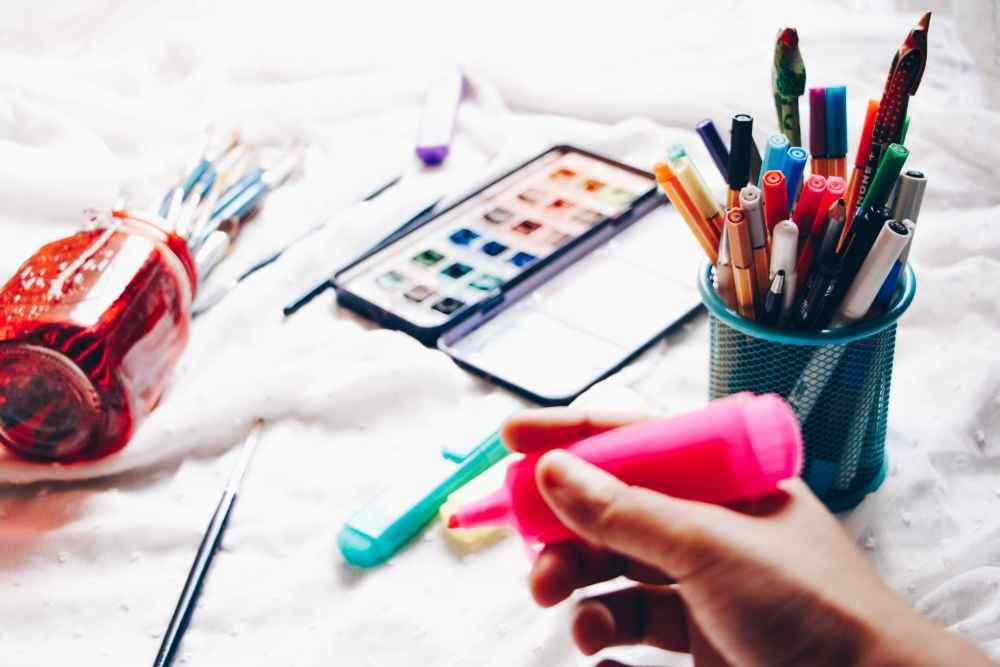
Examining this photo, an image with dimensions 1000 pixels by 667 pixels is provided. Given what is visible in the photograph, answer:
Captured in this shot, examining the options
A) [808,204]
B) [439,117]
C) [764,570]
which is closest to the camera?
[764,570]

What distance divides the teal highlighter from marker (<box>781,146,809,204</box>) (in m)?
0.17

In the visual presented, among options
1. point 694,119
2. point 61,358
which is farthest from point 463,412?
point 694,119

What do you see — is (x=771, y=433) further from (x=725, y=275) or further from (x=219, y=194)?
(x=219, y=194)

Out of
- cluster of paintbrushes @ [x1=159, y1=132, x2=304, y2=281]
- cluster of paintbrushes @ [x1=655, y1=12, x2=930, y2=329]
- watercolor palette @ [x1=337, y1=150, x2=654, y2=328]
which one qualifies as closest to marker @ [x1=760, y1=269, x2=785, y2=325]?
cluster of paintbrushes @ [x1=655, y1=12, x2=930, y2=329]

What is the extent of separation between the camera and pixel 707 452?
31 centimetres

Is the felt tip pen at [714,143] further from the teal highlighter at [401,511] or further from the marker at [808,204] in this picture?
the teal highlighter at [401,511]

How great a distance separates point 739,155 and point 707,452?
15 centimetres

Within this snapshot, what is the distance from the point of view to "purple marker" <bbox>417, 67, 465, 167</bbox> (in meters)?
0.74

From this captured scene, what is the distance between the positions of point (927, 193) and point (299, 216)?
1.30 ft

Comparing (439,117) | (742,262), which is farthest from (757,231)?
(439,117)

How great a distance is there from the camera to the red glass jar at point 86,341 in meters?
0.49

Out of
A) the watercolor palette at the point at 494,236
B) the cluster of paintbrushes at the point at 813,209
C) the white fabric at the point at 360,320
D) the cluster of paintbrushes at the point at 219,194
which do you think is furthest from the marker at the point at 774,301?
the cluster of paintbrushes at the point at 219,194

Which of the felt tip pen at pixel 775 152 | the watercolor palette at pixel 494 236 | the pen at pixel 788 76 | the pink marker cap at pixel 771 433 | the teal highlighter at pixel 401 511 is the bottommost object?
the teal highlighter at pixel 401 511

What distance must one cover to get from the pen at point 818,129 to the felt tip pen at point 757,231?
4 cm
